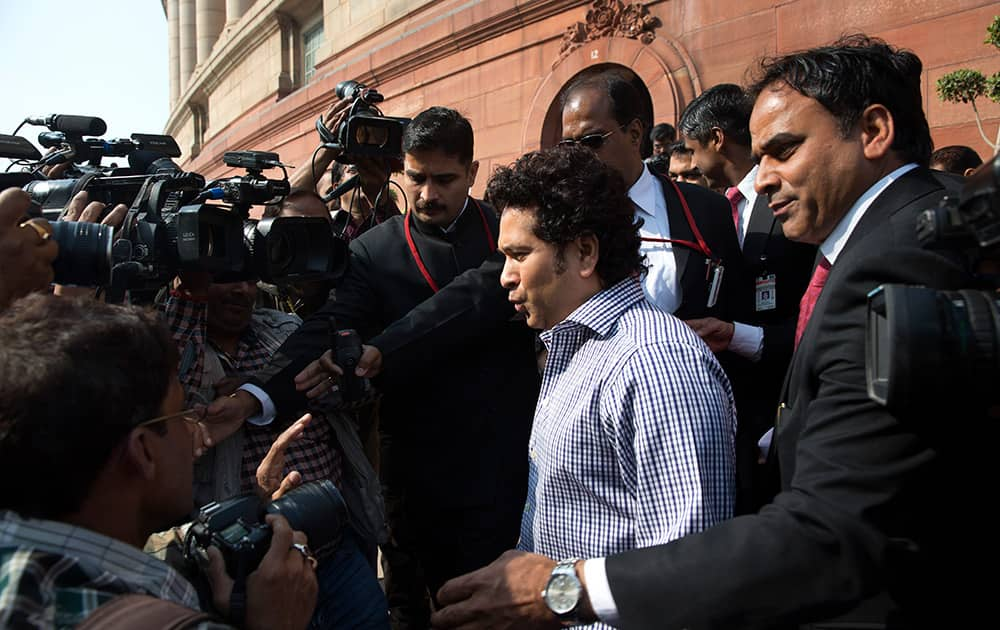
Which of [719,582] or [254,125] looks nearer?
[719,582]

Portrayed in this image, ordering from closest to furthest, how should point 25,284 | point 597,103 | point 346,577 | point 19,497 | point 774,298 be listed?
1. point 19,497
2. point 25,284
3. point 346,577
4. point 774,298
5. point 597,103

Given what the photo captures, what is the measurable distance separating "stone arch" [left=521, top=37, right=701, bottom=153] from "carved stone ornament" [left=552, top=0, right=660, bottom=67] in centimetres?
7

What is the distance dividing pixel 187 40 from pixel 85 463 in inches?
1220

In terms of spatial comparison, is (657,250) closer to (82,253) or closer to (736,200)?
(736,200)

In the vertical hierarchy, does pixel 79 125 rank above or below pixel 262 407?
above

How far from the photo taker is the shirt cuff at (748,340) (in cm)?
289

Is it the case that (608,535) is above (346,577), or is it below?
above

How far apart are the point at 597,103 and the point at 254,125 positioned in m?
15.6

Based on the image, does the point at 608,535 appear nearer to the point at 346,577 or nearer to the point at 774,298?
the point at 346,577

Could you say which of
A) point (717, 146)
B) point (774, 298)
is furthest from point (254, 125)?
point (774, 298)

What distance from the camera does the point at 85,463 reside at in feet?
4.38

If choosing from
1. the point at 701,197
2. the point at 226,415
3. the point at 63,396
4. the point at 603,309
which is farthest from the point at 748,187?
the point at 63,396

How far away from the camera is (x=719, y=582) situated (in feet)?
4.74

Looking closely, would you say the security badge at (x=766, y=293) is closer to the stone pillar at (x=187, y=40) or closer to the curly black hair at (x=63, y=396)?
the curly black hair at (x=63, y=396)
